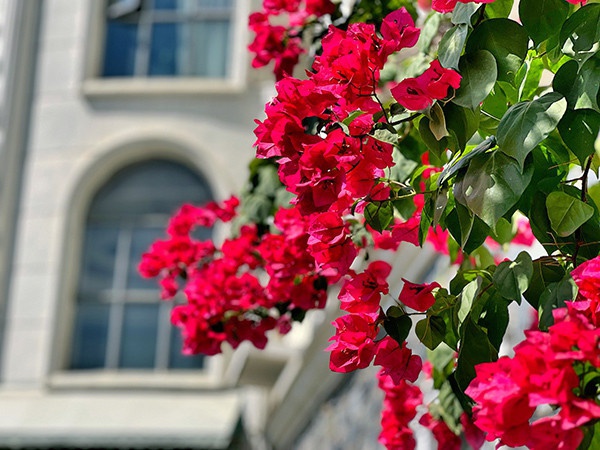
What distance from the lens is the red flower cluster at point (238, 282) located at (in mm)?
2387

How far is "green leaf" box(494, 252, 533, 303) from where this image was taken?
4.89 feet

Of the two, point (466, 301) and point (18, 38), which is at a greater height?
point (18, 38)

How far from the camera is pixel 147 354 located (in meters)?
10.6

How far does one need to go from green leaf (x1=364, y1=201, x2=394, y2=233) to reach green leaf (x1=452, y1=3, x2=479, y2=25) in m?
0.32

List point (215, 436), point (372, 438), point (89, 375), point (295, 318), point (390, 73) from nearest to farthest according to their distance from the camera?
point (295, 318) → point (390, 73) → point (372, 438) → point (215, 436) → point (89, 375)

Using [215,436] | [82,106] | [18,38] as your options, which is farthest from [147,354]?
[18,38]

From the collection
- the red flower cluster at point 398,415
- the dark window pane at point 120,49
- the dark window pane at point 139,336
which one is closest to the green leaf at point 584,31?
the red flower cluster at point 398,415

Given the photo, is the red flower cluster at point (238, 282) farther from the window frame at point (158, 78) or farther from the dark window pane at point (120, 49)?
the dark window pane at point (120, 49)

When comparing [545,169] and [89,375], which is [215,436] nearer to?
[89,375]

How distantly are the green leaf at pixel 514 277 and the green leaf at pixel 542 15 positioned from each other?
0.32m

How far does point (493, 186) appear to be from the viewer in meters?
1.48

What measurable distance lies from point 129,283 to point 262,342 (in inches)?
322

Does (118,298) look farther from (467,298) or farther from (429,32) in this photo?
(467,298)

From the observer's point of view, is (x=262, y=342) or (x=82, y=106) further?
(x=82, y=106)
